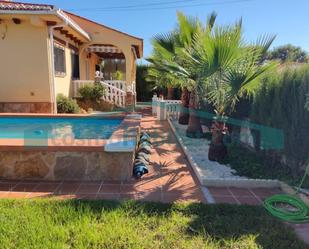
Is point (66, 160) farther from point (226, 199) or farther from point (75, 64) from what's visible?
point (75, 64)

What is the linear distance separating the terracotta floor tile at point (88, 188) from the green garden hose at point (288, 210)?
326 cm

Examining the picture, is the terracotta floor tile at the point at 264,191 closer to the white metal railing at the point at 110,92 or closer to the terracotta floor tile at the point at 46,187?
the terracotta floor tile at the point at 46,187

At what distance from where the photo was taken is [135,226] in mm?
4191

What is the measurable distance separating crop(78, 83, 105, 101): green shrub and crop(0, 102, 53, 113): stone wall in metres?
3.64

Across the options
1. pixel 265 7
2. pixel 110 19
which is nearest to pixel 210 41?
pixel 265 7

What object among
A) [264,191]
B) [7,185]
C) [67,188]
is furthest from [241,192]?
[7,185]

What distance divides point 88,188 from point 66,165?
2.92ft

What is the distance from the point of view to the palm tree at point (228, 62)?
21.2ft

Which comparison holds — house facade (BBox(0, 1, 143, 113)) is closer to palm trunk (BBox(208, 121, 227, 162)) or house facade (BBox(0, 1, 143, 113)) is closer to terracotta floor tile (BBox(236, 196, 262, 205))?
palm trunk (BBox(208, 121, 227, 162))

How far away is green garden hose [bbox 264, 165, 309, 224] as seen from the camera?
4.56 meters

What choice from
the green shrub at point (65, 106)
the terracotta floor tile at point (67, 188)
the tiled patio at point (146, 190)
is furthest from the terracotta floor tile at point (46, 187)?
the green shrub at point (65, 106)

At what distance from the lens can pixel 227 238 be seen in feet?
12.8

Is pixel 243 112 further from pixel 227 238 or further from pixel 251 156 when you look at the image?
pixel 227 238

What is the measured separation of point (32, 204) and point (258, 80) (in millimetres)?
5730
